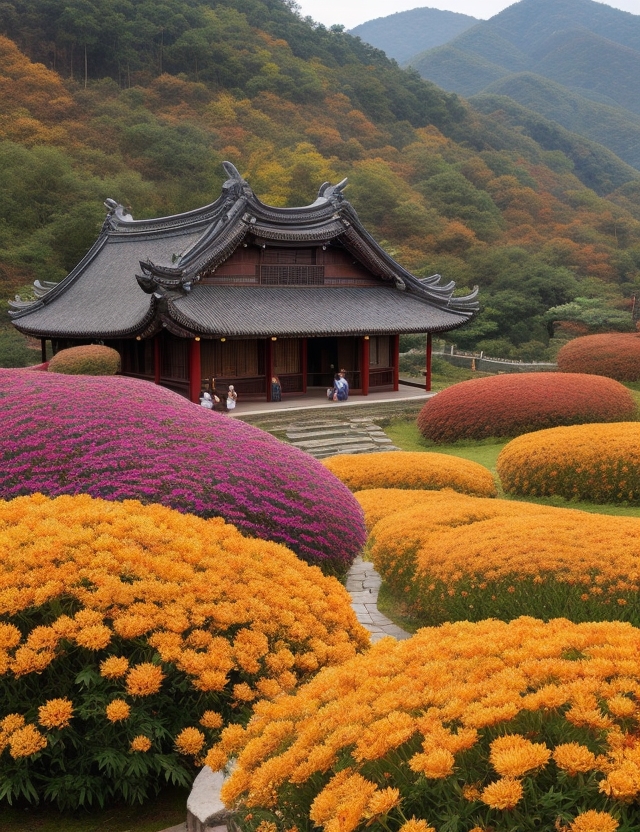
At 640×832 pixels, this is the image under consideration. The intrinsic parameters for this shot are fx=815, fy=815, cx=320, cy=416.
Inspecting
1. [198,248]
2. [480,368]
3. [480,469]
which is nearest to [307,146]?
[480,368]

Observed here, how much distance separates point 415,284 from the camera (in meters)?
27.1

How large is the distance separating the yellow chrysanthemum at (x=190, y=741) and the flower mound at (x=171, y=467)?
8.60 ft

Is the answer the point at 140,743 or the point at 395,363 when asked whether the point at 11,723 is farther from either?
the point at 395,363

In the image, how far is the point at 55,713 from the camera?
364 cm

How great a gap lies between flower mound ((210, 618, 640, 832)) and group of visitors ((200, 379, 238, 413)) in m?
18.1

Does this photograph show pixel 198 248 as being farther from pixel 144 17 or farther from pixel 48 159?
pixel 144 17

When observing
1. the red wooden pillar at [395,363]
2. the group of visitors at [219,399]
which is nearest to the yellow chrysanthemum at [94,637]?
the group of visitors at [219,399]

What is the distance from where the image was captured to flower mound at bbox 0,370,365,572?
21.1ft

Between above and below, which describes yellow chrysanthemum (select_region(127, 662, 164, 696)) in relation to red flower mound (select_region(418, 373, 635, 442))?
above

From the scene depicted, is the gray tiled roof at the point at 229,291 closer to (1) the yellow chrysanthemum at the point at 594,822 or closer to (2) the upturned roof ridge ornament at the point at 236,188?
(2) the upturned roof ridge ornament at the point at 236,188

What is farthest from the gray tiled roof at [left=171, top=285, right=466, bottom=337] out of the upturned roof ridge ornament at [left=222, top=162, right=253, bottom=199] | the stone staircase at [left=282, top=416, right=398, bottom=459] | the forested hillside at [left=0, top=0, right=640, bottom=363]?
the forested hillside at [left=0, top=0, right=640, bottom=363]

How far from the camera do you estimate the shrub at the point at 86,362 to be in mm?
19672

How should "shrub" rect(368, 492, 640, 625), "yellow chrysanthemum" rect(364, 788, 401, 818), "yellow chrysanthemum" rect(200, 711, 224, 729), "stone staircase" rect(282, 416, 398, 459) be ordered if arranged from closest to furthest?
"yellow chrysanthemum" rect(364, 788, 401, 818) → "yellow chrysanthemum" rect(200, 711, 224, 729) → "shrub" rect(368, 492, 640, 625) → "stone staircase" rect(282, 416, 398, 459)

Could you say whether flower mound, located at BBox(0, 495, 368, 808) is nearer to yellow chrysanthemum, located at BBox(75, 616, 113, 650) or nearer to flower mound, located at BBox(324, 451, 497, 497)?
yellow chrysanthemum, located at BBox(75, 616, 113, 650)
